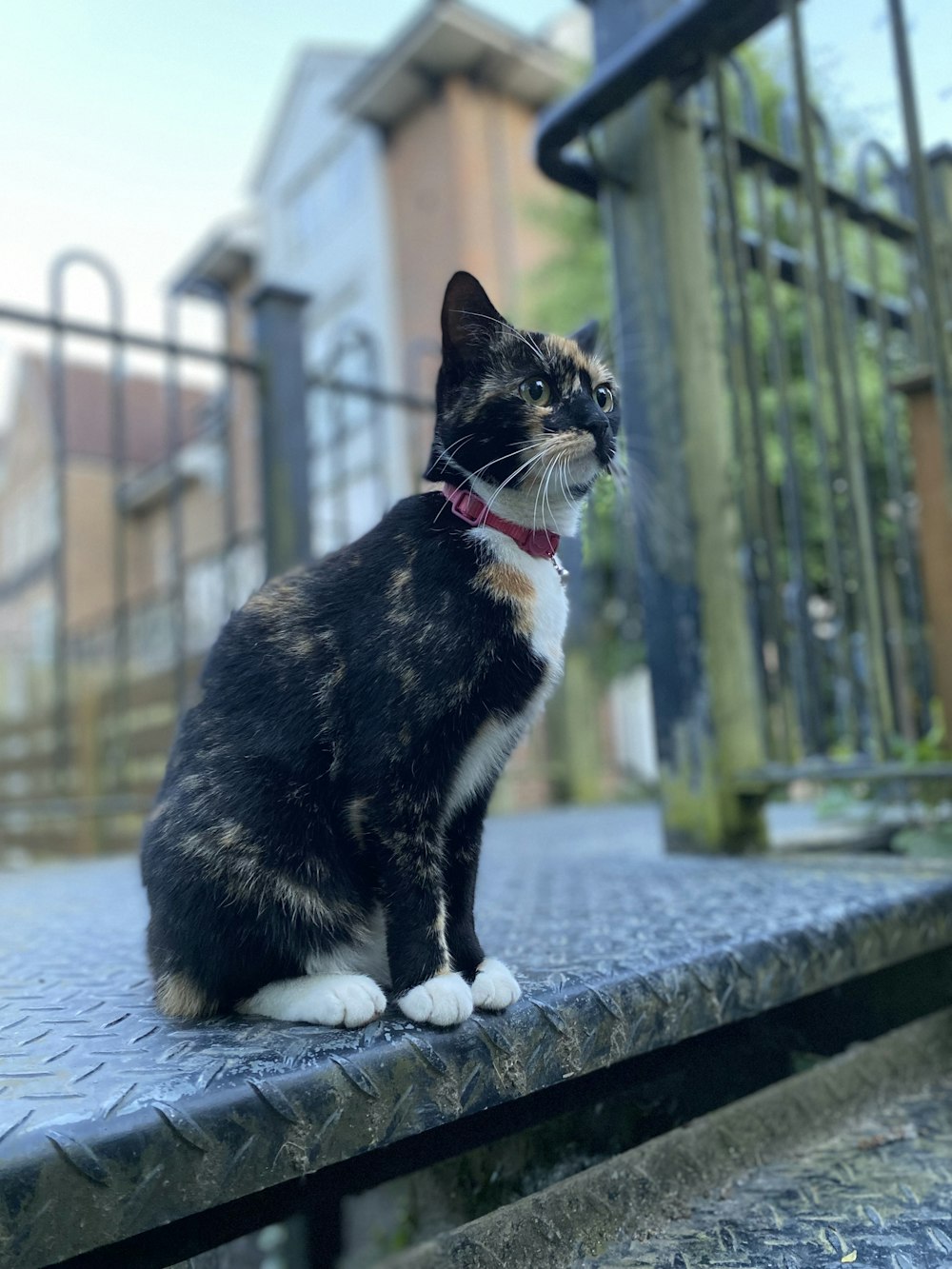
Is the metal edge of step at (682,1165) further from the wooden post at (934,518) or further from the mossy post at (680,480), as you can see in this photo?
the wooden post at (934,518)

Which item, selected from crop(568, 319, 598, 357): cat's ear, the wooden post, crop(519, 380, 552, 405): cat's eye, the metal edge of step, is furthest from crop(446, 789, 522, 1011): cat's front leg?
the wooden post

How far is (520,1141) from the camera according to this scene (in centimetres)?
97

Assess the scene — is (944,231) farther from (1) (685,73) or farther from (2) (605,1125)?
(2) (605,1125)

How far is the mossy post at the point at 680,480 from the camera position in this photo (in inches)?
78.4

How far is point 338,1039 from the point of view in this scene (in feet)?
2.79

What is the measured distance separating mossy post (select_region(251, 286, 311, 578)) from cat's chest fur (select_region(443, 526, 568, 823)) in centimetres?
196

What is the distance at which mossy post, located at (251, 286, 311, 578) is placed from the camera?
2918 millimetres

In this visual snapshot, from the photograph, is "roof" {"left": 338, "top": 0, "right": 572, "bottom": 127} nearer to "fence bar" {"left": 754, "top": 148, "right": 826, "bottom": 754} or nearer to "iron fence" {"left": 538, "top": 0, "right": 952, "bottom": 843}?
"iron fence" {"left": 538, "top": 0, "right": 952, "bottom": 843}

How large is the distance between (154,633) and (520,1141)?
1044cm

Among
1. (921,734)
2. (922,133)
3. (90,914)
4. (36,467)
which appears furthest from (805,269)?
(36,467)

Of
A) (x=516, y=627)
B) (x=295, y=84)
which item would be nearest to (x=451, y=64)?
(x=295, y=84)

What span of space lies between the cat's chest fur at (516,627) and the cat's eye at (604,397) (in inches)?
7.8

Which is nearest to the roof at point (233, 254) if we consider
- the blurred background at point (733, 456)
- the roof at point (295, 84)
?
the roof at point (295, 84)

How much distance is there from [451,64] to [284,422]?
8882mm
